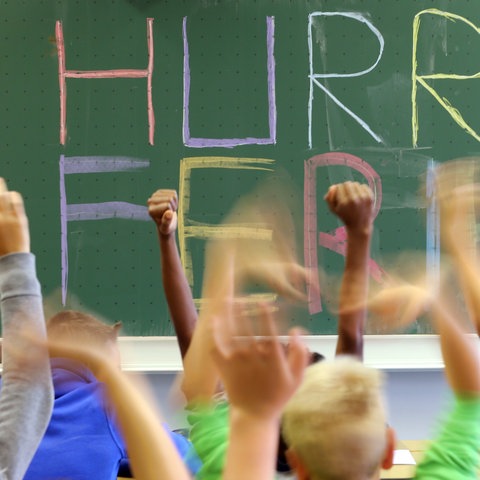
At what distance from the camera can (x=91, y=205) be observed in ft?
7.21

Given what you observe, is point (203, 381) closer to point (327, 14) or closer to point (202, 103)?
point (202, 103)

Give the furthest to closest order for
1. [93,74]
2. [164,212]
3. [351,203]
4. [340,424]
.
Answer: [93,74], [164,212], [351,203], [340,424]

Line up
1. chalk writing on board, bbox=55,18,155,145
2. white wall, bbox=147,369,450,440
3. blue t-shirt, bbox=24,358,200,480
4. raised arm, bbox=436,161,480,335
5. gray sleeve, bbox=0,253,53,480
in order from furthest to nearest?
white wall, bbox=147,369,450,440, chalk writing on board, bbox=55,18,155,145, blue t-shirt, bbox=24,358,200,480, raised arm, bbox=436,161,480,335, gray sleeve, bbox=0,253,53,480

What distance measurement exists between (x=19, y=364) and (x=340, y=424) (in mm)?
377

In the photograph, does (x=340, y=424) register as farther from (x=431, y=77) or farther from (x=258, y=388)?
(x=431, y=77)

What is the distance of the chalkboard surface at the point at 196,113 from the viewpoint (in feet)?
7.17

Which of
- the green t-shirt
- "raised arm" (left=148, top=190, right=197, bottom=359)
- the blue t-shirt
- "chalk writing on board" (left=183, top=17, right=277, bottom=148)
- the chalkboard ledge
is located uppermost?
"chalk writing on board" (left=183, top=17, right=277, bottom=148)

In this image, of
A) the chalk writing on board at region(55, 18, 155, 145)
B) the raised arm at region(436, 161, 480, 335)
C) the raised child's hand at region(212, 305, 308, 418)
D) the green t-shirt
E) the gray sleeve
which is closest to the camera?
the raised child's hand at region(212, 305, 308, 418)

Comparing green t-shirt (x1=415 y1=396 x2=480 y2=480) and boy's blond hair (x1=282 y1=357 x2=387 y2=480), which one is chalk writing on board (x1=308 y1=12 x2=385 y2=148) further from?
boy's blond hair (x1=282 y1=357 x2=387 y2=480)

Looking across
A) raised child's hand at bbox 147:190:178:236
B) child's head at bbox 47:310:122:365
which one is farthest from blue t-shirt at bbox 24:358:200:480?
raised child's hand at bbox 147:190:178:236

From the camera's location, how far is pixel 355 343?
106cm

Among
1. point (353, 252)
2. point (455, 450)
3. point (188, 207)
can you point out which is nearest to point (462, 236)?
point (353, 252)

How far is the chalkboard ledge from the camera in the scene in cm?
222

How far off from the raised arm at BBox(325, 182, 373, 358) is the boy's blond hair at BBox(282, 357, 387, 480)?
354 mm
